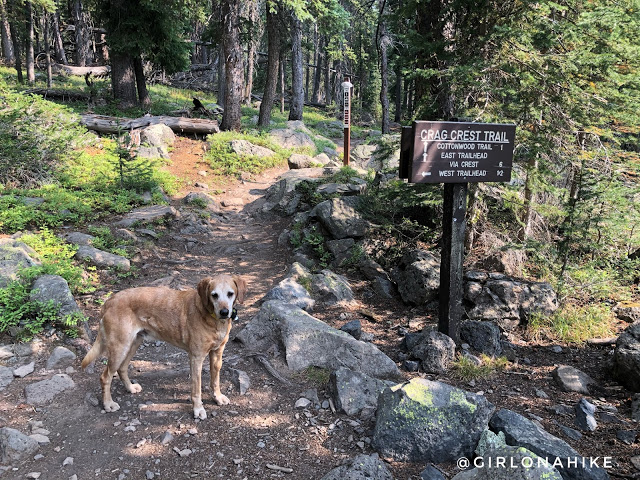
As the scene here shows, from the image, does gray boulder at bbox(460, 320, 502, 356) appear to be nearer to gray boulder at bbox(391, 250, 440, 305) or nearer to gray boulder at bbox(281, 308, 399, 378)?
gray boulder at bbox(391, 250, 440, 305)

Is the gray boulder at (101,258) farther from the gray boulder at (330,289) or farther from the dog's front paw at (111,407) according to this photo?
the dog's front paw at (111,407)

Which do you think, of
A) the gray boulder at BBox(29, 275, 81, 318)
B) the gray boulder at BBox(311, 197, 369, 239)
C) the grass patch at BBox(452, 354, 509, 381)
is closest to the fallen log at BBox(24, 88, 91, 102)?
the gray boulder at BBox(311, 197, 369, 239)

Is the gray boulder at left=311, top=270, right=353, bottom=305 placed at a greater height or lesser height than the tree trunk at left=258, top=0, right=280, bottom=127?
lesser

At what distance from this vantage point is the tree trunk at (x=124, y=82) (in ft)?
59.2

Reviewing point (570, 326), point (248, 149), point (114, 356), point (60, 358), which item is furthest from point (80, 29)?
point (570, 326)

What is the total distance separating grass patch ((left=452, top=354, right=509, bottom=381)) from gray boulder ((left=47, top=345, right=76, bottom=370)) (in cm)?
446

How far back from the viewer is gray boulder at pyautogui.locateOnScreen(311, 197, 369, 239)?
338 inches

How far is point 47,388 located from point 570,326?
6.67 m

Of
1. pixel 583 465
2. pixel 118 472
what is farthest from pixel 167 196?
pixel 583 465

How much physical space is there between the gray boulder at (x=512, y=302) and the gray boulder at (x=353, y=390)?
2.55 metres

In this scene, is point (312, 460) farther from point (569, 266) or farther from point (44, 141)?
point (44, 141)

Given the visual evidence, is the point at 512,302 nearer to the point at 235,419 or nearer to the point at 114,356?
the point at 235,419

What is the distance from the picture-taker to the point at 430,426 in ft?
12.0

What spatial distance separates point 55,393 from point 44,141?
909 centimetres
